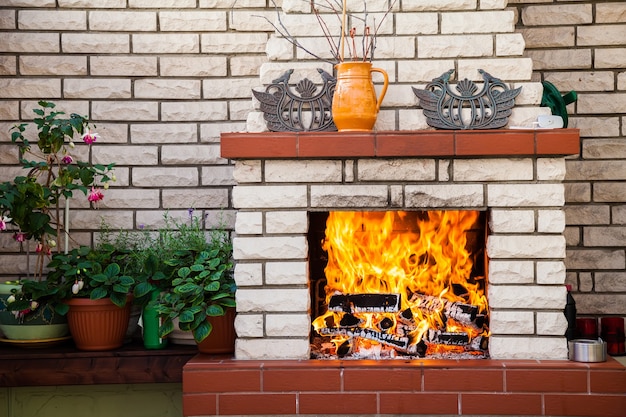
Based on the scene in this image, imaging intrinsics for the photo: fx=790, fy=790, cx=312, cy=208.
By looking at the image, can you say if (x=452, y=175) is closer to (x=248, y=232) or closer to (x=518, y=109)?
(x=518, y=109)

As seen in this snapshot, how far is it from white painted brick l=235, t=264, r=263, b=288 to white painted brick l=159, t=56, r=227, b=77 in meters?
1.13

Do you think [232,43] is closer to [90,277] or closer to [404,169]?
[404,169]

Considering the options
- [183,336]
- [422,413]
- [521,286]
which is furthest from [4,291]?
[521,286]

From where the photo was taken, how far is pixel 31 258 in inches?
161

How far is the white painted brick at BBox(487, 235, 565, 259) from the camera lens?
331cm

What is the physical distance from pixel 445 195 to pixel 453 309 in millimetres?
562

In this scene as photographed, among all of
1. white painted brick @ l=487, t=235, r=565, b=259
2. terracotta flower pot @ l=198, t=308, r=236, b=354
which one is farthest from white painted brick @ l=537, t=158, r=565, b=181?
terracotta flower pot @ l=198, t=308, r=236, b=354

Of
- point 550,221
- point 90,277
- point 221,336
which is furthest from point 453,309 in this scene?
point 90,277

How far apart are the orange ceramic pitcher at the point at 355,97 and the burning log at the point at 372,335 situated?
35.8 inches

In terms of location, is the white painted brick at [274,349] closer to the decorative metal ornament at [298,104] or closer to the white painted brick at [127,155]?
the decorative metal ornament at [298,104]

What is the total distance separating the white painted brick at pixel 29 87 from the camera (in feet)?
13.4

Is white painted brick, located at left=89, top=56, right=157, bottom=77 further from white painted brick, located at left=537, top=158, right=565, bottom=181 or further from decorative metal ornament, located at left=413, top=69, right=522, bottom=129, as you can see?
white painted brick, located at left=537, top=158, right=565, bottom=181

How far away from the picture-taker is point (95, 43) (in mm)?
4074

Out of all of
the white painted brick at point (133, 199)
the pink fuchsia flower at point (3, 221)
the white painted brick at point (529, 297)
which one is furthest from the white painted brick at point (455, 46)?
the pink fuchsia flower at point (3, 221)
